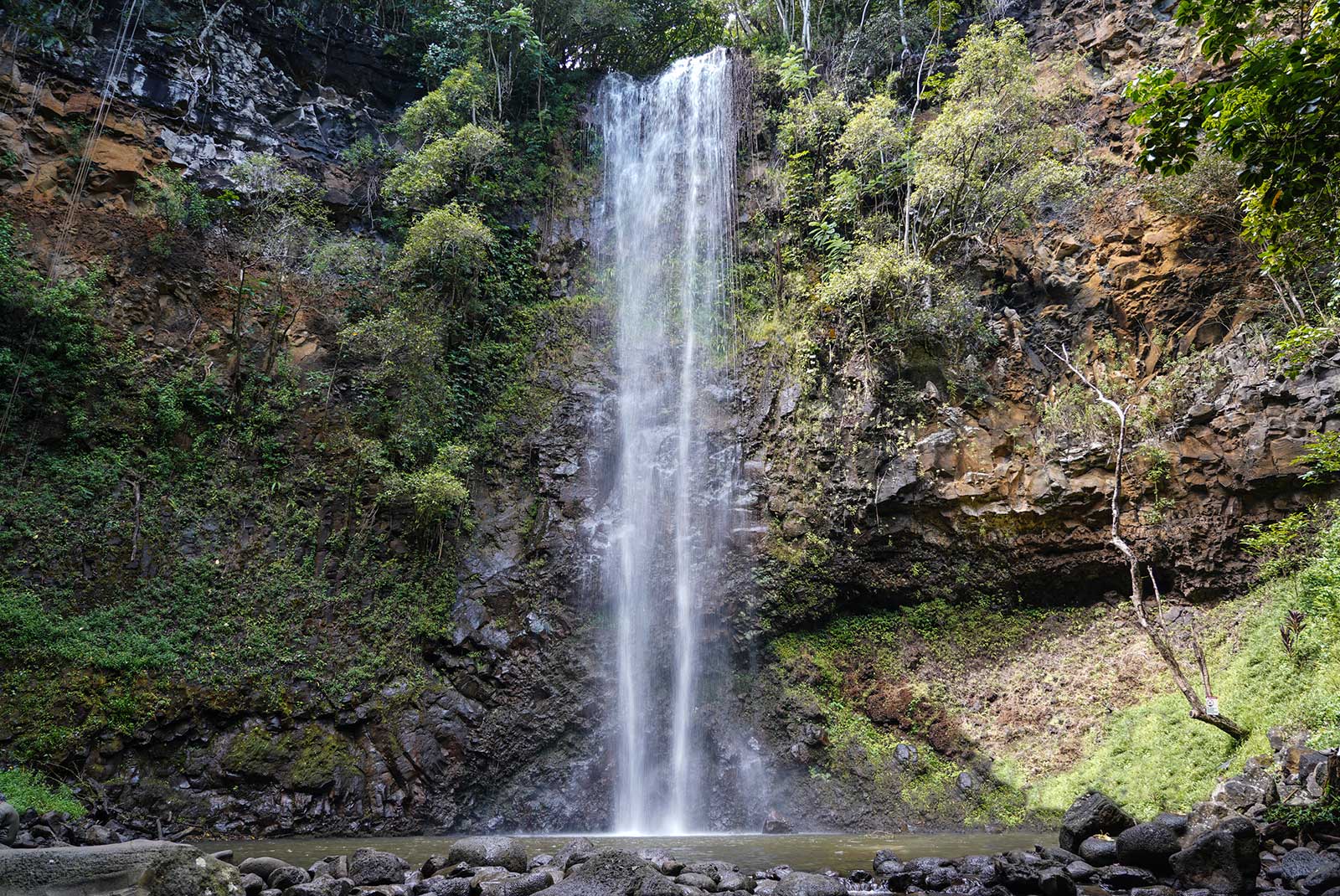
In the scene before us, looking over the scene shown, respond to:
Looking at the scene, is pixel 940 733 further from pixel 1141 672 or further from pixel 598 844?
pixel 598 844

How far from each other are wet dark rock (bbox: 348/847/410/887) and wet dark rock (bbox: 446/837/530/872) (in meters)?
0.59

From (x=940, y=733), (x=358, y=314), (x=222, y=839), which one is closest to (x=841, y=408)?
(x=940, y=733)

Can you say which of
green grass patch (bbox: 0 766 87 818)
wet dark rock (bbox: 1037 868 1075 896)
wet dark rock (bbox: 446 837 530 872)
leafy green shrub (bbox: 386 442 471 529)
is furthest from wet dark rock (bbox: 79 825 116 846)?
wet dark rock (bbox: 1037 868 1075 896)

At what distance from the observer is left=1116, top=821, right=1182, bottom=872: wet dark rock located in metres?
6.80

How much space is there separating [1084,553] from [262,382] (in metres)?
14.7

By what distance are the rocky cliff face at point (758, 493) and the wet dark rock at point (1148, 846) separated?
399 centimetres

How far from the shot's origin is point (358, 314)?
15133 mm

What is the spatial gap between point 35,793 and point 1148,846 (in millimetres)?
12016

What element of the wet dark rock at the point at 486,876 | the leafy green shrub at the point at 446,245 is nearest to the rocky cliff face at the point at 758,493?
the leafy green shrub at the point at 446,245

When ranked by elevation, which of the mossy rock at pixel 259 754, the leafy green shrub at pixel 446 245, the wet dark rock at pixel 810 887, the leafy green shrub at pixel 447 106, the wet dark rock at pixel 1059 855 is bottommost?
the wet dark rock at pixel 810 887

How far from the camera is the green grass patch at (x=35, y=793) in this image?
8.48 meters

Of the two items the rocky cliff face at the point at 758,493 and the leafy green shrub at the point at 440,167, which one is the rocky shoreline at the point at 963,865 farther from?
the leafy green shrub at the point at 440,167

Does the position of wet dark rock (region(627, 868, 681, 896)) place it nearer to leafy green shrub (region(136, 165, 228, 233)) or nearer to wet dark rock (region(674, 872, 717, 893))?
wet dark rock (region(674, 872, 717, 893))

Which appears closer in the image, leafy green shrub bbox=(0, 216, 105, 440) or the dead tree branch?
the dead tree branch
